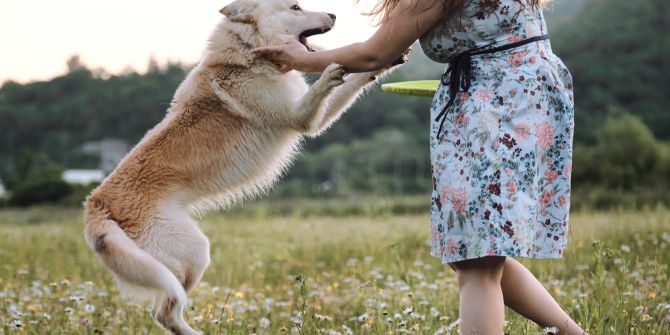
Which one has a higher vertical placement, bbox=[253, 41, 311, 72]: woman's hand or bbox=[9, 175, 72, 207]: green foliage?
bbox=[253, 41, 311, 72]: woman's hand

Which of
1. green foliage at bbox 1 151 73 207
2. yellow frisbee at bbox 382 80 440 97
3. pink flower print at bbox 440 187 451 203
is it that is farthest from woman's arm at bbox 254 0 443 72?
green foliage at bbox 1 151 73 207

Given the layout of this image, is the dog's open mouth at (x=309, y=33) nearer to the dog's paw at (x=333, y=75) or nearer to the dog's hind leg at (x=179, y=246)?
the dog's paw at (x=333, y=75)

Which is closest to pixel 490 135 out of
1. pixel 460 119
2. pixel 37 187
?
pixel 460 119

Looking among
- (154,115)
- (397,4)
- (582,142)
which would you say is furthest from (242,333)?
(154,115)

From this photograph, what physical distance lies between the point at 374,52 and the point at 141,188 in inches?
54.8

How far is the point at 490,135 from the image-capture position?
2.40 m

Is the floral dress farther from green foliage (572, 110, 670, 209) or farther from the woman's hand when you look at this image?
green foliage (572, 110, 670, 209)

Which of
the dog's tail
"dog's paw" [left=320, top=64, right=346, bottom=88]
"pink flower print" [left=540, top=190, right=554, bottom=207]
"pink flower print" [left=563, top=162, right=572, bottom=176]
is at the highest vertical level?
"dog's paw" [left=320, top=64, right=346, bottom=88]

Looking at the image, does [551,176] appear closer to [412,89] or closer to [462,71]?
[462,71]

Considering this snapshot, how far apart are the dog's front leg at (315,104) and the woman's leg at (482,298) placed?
3.26 ft

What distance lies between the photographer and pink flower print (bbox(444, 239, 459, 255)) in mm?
2443

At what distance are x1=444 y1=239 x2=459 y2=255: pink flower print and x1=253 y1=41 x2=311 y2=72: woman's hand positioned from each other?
35.1 inches

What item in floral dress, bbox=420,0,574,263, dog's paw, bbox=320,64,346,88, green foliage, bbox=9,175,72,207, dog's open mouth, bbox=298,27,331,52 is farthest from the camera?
green foliage, bbox=9,175,72,207

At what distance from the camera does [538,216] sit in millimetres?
2543
